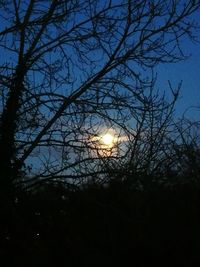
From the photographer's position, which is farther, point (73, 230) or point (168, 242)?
point (73, 230)

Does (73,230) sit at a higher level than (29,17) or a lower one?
lower

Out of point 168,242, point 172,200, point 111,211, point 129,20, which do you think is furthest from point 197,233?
point 129,20

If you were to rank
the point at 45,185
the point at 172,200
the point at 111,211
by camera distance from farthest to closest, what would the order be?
the point at 45,185, the point at 111,211, the point at 172,200

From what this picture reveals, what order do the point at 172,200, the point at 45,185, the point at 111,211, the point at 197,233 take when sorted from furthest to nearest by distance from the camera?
the point at 45,185 → the point at 111,211 → the point at 172,200 → the point at 197,233

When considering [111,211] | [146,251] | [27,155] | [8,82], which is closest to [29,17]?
[8,82]

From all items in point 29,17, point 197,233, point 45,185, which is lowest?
point 197,233

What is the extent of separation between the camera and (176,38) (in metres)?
12.3

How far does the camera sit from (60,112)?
12.5 m

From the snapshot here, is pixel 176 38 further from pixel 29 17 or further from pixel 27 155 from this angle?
pixel 27 155

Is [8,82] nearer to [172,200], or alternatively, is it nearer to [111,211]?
[111,211]

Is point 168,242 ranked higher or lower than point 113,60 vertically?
lower

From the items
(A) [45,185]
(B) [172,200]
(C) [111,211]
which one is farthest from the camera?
(A) [45,185]

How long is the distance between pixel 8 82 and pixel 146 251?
5.28 meters

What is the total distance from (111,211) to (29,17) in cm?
466
